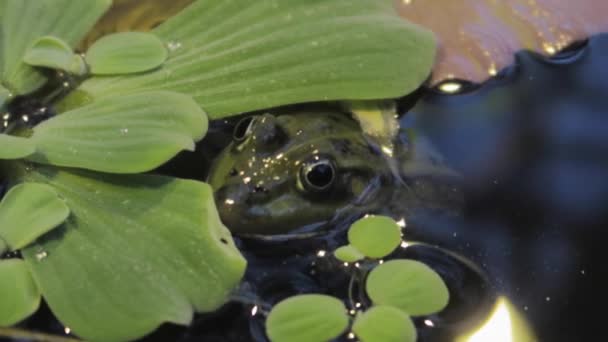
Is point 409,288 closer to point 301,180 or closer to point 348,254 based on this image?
point 348,254

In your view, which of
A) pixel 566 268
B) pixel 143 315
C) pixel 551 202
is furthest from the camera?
pixel 551 202

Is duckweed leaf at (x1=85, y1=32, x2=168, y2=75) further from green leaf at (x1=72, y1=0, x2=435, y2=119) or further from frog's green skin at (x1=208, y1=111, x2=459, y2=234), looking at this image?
frog's green skin at (x1=208, y1=111, x2=459, y2=234)

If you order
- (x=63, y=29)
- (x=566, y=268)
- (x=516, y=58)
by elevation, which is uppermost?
(x=63, y=29)

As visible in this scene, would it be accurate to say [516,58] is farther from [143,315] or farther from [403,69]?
[143,315]

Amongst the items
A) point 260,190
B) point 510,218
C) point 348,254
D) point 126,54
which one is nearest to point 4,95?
point 126,54

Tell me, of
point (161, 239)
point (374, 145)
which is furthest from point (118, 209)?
point (374, 145)

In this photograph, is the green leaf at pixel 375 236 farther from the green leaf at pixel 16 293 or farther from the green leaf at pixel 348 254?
the green leaf at pixel 16 293

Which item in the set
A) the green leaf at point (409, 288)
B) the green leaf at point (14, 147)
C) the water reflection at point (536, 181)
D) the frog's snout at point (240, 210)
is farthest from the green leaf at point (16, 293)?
the water reflection at point (536, 181)
